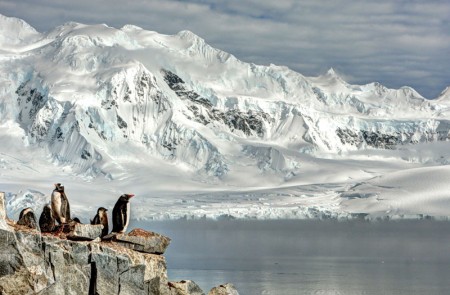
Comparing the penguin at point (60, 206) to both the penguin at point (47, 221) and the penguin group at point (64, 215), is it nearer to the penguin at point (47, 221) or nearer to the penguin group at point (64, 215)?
the penguin group at point (64, 215)

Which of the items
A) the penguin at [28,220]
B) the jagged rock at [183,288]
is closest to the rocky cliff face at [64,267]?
the penguin at [28,220]

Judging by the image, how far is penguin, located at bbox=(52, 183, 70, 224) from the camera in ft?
86.1

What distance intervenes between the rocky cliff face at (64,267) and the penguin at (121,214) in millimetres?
1121

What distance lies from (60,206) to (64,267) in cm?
297

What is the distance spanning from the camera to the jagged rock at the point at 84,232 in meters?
24.7

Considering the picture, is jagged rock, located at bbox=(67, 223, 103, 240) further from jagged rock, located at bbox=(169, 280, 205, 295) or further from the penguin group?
jagged rock, located at bbox=(169, 280, 205, 295)

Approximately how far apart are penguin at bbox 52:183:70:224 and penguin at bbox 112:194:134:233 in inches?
50.5

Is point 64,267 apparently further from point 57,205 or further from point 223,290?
point 223,290

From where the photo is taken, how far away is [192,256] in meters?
105

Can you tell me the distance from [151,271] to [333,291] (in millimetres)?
45412

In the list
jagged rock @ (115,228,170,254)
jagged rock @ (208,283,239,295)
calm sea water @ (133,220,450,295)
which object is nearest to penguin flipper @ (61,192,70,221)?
jagged rock @ (115,228,170,254)

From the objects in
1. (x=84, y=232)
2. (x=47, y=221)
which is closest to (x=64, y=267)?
(x=84, y=232)

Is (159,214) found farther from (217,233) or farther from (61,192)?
(61,192)

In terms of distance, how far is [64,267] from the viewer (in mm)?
23719
